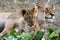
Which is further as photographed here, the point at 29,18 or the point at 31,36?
the point at 29,18

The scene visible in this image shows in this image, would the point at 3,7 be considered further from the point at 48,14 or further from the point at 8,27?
the point at 8,27

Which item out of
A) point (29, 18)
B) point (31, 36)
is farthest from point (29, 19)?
point (31, 36)

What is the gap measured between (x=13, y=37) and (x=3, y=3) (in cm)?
483

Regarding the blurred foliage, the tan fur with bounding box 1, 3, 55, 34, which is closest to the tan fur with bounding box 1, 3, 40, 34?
the tan fur with bounding box 1, 3, 55, 34

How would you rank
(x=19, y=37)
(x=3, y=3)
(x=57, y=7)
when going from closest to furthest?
1. (x=19, y=37)
2. (x=57, y=7)
3. (x=3, y=3)

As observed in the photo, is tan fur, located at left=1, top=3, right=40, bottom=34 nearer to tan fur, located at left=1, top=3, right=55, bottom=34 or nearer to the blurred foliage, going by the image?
tan fur, located at left=1, top=3, right=55, bottom=34

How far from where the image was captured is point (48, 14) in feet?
16.9

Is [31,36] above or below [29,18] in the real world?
above

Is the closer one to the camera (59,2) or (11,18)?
(11,18)

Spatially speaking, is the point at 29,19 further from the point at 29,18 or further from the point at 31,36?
the point at 31,36

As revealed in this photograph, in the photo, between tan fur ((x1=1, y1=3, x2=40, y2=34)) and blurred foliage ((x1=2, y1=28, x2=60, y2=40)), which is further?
tan fur ((x1=1, y1=3, x2=40, y2=34))

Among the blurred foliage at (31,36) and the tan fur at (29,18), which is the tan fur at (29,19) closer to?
the tan fur at (29,18)

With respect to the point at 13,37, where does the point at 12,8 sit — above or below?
below

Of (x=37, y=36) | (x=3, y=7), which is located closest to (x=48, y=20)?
(x=3, y=7)
